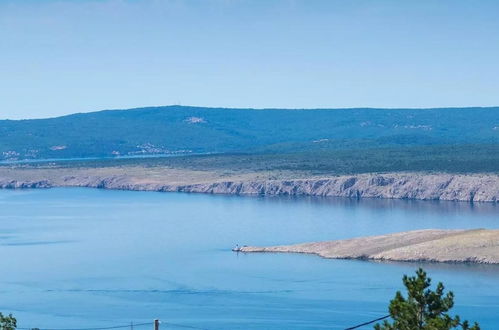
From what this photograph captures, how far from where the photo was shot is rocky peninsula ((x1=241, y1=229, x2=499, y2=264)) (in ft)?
188

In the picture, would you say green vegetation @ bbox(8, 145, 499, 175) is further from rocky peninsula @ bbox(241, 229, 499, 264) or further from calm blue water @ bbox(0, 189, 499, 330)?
rocky peninsula @ bbox(241, 229, 499, 264)

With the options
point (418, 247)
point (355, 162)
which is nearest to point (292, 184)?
point (355, 162)

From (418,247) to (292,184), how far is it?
50.5 metres

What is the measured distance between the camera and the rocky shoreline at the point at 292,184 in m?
99.3

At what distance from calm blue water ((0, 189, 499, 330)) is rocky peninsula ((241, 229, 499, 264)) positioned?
1417mm

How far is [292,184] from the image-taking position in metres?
110

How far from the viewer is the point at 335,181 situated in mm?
107812

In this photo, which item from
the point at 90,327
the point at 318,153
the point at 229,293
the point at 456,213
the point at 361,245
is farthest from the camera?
the point at 318,153

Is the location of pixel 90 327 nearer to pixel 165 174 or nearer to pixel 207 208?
pixel 207 208

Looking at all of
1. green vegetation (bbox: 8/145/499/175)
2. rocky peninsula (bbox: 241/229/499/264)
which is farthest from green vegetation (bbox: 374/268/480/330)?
green vegetation (bbox: 8/145/499/175)

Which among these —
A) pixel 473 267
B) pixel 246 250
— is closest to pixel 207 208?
pixel 246 250

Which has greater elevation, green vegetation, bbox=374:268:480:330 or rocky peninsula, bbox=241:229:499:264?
green vegetation, bbox=374:268:480:330

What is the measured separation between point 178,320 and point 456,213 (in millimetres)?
42678

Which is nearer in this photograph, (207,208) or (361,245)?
(361,245)
